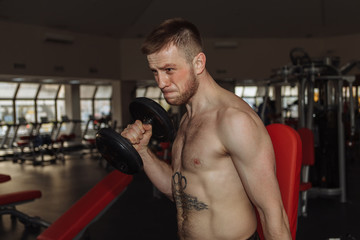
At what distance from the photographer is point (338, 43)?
29.2 ft

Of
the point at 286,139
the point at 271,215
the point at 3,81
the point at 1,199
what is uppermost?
the point at 3,81

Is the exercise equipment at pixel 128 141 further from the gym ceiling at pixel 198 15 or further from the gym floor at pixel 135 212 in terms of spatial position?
the gym ceiling at pixel 198 15

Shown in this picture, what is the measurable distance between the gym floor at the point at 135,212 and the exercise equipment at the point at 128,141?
1.47 m

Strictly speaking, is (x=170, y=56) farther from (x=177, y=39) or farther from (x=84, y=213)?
(x=84, y=213)

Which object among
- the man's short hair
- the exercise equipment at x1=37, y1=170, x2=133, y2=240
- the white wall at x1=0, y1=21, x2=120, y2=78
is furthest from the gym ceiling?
the man's short hair

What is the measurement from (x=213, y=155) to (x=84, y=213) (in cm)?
106

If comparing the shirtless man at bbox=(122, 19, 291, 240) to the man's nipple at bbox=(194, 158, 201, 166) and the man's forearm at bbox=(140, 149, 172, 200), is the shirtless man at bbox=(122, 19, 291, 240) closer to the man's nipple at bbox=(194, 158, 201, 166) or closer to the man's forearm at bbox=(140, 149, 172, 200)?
the man's nipple at bbox=(194, 158, 201, 166)

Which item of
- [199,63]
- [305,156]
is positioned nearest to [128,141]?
[199,63]

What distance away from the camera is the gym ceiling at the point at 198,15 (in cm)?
623

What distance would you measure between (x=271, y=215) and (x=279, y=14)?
7147 millimetres

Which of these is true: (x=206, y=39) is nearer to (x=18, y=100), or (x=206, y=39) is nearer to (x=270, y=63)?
(x=270, y=63)

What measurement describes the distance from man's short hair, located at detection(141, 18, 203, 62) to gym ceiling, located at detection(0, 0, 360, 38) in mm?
5469

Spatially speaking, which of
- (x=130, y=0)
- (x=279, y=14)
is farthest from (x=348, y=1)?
(x=130, y=0)

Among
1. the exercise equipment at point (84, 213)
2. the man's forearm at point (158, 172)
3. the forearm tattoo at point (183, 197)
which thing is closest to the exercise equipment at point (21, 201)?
the exercise equipment at point (84, 213)
